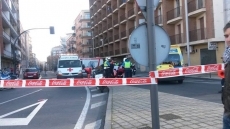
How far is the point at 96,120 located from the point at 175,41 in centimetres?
2803

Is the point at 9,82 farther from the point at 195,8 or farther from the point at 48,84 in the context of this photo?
the point at 195,8

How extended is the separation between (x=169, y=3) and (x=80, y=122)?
1211 inches

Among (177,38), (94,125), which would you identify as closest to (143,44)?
(94,125)

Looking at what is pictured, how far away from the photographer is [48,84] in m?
6.72

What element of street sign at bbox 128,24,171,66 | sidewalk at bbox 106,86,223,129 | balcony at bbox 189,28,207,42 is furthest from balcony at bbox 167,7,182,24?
street sign at bbox 128,24,171,66

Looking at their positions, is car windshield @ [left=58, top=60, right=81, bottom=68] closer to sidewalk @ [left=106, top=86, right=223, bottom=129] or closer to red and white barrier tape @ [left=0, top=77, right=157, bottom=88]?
sidewalk @ [left=106, top=86, right=223, bottom=129]

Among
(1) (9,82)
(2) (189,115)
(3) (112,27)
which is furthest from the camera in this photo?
(3) (112,27)

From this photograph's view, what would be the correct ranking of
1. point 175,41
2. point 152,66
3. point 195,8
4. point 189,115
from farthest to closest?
point 175,41 < point 195,8 < point 189,115 < point 152,66

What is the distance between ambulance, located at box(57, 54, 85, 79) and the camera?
21531 millimetres

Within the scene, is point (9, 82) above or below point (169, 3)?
below

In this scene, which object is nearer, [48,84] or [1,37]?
[48,84]

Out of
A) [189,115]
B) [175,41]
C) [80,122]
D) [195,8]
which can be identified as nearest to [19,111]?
[80,122]

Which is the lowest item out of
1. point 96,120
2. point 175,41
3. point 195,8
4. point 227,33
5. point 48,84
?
point 96,120

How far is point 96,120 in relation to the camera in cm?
734
